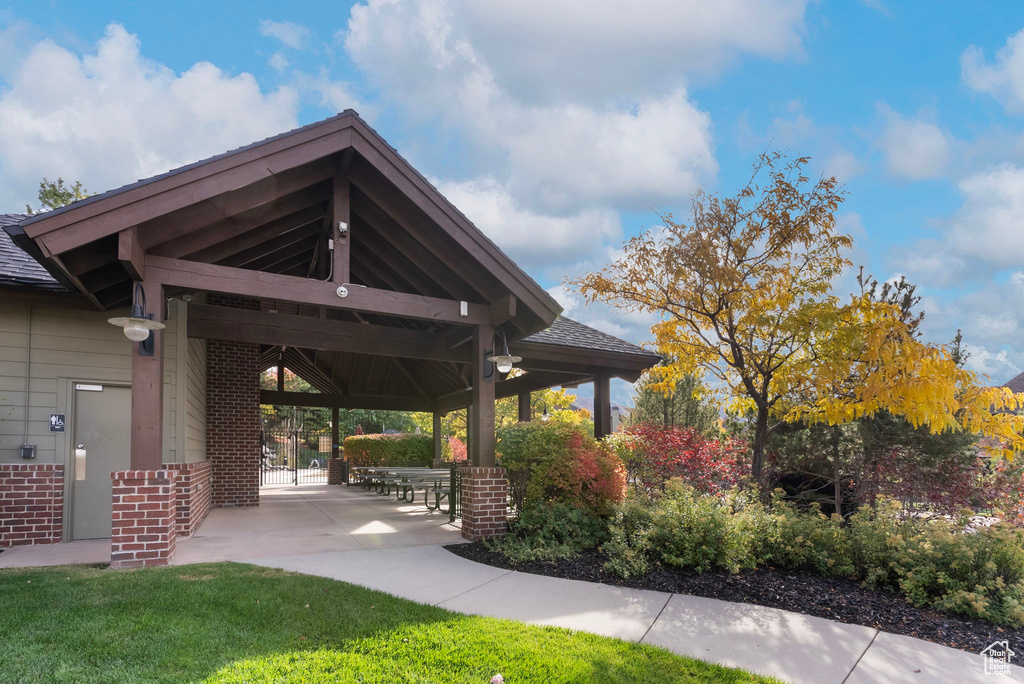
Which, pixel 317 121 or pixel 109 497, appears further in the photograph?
pixel 109 497

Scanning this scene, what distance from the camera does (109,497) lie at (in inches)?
336

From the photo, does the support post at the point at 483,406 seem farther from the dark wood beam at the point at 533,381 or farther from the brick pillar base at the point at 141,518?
the dark wood beam at the point at 533,381

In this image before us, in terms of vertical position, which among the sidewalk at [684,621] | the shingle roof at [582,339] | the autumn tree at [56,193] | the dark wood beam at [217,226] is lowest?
the sidewalk at [684,621]

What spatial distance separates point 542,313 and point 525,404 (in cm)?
626

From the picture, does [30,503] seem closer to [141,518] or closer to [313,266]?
[141,518]

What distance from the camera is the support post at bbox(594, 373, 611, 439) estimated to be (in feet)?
39.3

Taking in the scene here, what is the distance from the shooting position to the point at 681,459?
35.2 feet

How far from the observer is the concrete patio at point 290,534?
719 centimetres

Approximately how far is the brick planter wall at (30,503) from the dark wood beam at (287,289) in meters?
3.68

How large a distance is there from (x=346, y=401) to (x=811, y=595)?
51.1 feet

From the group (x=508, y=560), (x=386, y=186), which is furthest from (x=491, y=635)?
(x=386, y=186)

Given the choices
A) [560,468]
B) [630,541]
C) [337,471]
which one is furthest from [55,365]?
[337,471]

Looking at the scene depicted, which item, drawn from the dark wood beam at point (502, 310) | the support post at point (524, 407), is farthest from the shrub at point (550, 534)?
the support post at point (524, 407)

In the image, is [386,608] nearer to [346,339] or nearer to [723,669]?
[723,669]
